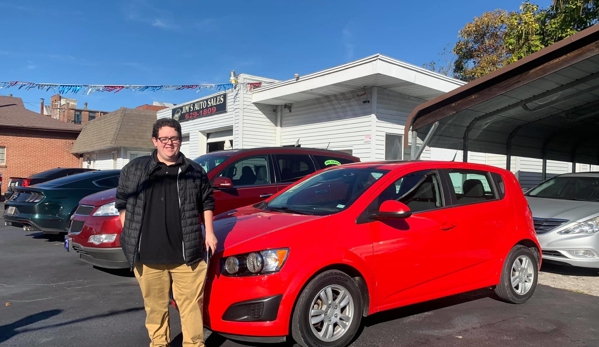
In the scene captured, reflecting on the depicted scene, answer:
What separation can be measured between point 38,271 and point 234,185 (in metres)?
3.03

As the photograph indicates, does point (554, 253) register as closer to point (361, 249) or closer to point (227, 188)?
point (361, 249)

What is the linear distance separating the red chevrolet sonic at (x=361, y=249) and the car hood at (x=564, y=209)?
1585 mm

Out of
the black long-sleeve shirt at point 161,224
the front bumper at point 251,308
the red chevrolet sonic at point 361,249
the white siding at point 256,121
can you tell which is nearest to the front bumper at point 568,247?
the red chevrolet sonic at point 361,249

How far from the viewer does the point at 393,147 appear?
13.1 m

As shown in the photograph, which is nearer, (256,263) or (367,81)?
(256,263)

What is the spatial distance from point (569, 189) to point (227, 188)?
602cm

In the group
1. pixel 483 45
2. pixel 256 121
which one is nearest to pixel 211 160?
pixel 256 121

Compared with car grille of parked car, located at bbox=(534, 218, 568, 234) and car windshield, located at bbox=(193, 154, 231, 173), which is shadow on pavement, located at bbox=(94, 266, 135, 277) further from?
car grille of parked car, located at bbox=(534, 218, 568, 234)

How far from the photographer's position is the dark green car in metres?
8.11

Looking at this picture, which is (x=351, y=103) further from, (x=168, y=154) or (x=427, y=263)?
(x=168, y=154)

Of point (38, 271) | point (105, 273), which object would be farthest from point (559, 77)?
point (38, 271)

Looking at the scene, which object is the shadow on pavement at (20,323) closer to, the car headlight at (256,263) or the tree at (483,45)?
the car headlight at (256,263)

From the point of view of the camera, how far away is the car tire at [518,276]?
4.98 m

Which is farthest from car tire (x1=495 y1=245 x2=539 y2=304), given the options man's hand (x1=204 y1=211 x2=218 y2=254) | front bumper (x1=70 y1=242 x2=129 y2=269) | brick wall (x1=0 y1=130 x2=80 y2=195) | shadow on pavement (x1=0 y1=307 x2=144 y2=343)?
brick wall (x1=0 y1=130 x2=80 y2=195)
